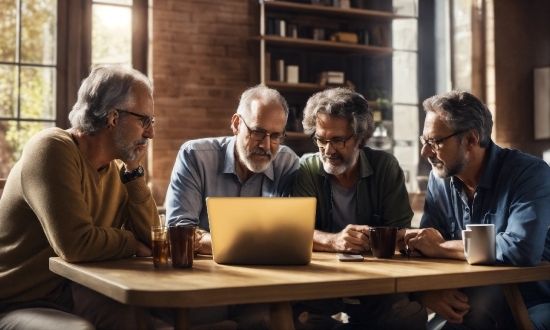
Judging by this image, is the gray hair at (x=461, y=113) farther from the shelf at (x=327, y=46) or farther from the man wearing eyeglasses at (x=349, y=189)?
the shelf at (x=327, y=46)

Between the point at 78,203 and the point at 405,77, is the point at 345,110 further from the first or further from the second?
the point at 405,77

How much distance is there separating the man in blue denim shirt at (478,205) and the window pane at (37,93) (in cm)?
357

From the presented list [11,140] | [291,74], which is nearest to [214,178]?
[11,140]

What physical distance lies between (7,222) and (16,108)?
329 centimetres

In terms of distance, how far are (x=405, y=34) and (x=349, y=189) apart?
14.6 ft

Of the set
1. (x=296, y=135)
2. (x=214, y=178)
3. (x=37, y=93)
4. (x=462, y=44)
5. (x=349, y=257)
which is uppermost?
(x=462, y=44)

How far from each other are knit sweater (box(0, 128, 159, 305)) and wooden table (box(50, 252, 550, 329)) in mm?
74

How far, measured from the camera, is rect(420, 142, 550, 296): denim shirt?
7.07 feet

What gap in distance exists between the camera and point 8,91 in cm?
526

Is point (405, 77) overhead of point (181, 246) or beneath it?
overhead

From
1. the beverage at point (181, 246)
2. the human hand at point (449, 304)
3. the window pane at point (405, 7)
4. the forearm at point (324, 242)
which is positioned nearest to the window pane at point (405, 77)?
the window pane at point (405, 7)

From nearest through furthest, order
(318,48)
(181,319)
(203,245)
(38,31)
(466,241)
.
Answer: (181,319) < (466,241) < (203,245) < (38,31) < (318,48)

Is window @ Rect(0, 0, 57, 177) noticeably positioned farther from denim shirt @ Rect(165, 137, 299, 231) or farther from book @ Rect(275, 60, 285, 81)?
denim shirt @ Rect(165, 137, 299, 231)

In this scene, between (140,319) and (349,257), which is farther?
(349,257)
